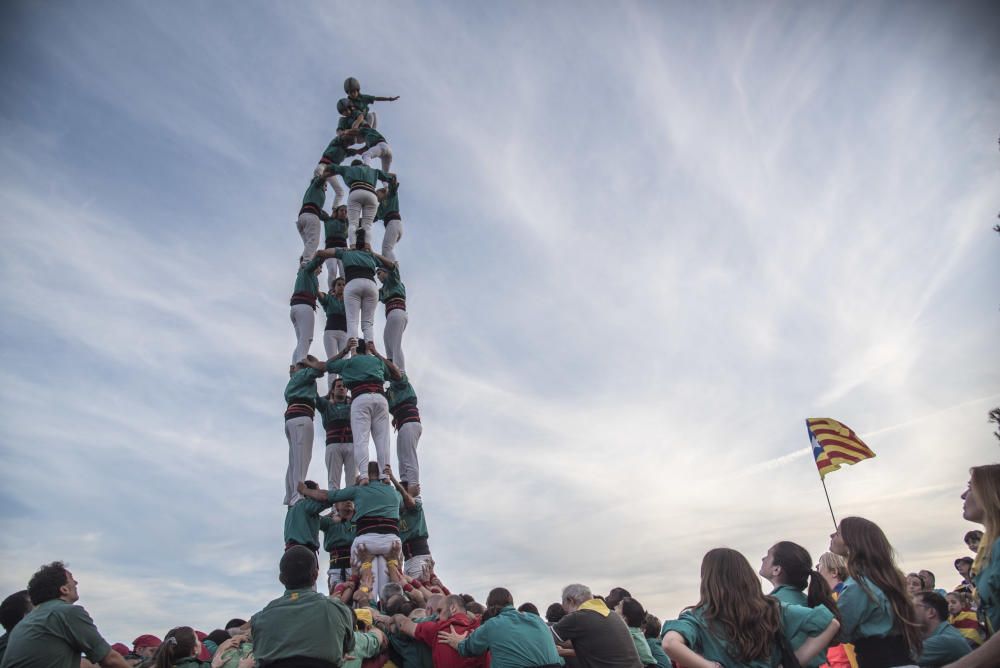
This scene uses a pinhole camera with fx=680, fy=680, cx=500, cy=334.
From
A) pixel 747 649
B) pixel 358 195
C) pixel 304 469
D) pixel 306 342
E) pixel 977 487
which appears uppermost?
pixel 358 195

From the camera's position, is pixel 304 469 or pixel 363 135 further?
pixel 363 135

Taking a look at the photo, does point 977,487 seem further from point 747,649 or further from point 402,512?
point 402,512

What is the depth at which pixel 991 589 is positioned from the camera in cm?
375

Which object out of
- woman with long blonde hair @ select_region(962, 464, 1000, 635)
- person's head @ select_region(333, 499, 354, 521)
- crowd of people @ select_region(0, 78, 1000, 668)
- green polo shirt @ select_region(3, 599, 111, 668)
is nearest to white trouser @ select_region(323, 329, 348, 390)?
person's head @ select_region(333, 499, 354, 521)

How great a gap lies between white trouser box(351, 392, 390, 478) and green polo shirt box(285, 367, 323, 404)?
134 centimetres

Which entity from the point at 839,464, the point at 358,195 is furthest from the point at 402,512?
the point at 839,464

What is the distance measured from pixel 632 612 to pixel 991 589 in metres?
3.98

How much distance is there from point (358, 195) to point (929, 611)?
44.0 ft

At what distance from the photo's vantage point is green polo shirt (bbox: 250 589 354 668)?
470 centimetres

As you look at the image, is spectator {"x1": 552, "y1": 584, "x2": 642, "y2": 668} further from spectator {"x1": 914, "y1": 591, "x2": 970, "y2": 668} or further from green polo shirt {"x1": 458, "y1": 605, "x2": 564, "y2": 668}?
spectator {"x1": 914, "y1": 591, "x2": 970, "y2": 668}

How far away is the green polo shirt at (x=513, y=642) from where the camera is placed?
5.74m

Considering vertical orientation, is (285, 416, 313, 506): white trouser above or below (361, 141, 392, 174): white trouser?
below

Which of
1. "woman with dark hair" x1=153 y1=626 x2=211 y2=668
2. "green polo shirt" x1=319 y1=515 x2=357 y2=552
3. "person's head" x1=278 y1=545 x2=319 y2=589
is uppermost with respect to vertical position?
"green polo shirt" x1=319 y1=515 x2=357 y2=552

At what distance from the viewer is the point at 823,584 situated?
4688mm
